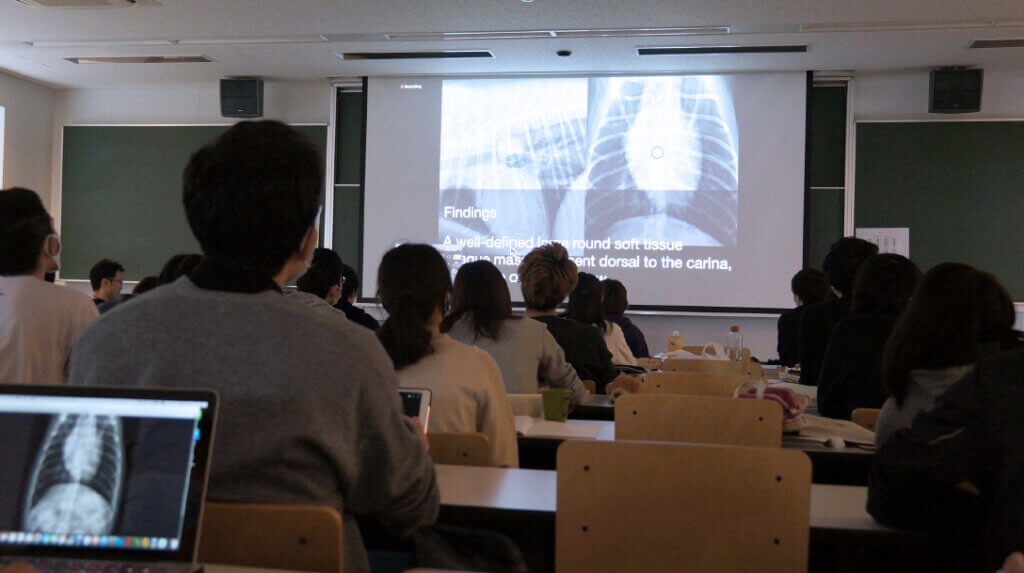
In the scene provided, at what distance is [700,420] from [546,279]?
5.36ft

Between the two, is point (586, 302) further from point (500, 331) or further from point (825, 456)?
point (825, 456)

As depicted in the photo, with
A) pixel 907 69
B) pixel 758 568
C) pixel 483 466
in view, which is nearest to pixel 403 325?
pixel 483 466

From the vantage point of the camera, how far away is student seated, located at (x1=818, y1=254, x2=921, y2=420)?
10.0 ft

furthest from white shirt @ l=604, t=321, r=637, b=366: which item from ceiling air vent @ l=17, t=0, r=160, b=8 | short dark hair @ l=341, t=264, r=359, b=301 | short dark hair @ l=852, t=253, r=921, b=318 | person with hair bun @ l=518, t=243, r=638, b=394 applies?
ceiling air vent @ l=17, t=0, r=160, b=8

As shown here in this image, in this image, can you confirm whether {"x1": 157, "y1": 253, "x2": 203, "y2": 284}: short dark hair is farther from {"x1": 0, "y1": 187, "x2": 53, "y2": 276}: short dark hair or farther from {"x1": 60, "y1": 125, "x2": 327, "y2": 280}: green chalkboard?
{"x1": 60, "y1": 125, "x2": 327, "y2": 280}: green chalkboard

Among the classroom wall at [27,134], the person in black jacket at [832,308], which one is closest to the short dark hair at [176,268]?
the person in black jacket at [832,308]

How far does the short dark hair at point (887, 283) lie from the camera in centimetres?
304

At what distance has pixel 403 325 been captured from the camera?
7.93 feet

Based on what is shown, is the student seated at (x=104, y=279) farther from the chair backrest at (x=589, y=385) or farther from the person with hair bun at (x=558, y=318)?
the chair backrest at (x=589, y=385)

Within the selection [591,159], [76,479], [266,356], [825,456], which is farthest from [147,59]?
[76,479]

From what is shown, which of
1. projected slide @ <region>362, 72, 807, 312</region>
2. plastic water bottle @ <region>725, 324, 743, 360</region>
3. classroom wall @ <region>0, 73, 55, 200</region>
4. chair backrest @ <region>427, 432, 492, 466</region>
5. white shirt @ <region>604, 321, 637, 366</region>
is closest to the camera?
chair backrest @ <region>427, 432, 492, 466</region>

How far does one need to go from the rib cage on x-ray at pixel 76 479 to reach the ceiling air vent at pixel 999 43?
22.0 ft

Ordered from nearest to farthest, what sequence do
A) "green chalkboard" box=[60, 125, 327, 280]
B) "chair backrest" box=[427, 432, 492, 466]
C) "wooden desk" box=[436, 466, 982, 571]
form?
"wooden desk" box=[436, 466, 982, 571] < "chair backrest" box=[427, 432, 492, 466] < "green chalkboard" box=[60, 125, 327, 280]

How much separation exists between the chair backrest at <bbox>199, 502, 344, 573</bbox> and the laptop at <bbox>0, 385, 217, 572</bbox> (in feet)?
0.45
